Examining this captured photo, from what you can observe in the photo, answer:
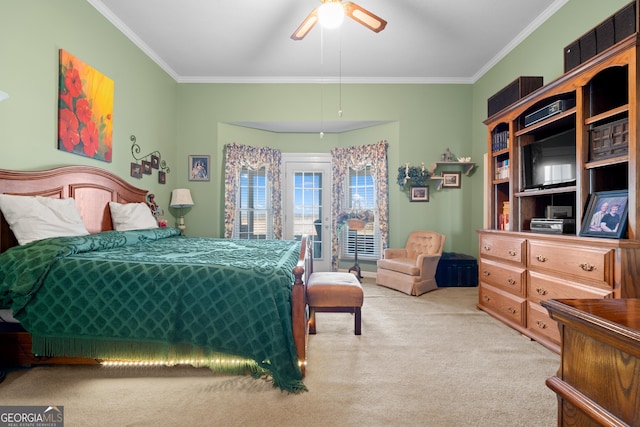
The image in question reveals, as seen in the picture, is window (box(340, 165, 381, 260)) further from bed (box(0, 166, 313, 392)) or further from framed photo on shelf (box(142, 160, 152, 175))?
bed (box(0, 166, 313, 392))

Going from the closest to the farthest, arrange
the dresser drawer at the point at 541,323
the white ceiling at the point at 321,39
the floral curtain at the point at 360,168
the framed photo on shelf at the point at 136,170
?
the dresser drawer at the point at 541,323 → the white ceiling at the point at 321,39 → the framed photo on shelf at the point at 136,170 → the floral curtain at the point at 360,168

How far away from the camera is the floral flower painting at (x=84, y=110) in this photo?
3.04m

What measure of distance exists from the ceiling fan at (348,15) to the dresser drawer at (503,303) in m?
2.81

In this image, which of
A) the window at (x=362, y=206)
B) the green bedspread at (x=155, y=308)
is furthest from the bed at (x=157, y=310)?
the window at (x=362, y=206)

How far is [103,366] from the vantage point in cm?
231

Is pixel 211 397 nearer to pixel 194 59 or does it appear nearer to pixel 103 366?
pixel 103 366

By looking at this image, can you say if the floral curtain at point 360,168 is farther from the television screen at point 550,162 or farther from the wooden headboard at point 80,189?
the wooden headboard at point 80,189

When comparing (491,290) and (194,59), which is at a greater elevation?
(194,59)

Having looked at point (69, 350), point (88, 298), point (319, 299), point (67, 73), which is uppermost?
point (67, 73)

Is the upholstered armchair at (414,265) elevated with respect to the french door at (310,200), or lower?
lower

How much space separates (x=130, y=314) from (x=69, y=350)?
20.9 inches

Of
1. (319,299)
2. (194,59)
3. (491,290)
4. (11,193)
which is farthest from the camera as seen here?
(194,59)

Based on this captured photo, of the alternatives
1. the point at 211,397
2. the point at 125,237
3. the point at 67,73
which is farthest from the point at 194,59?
the point at 211,397

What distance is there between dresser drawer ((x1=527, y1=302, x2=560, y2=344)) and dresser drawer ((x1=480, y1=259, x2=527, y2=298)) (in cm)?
17
